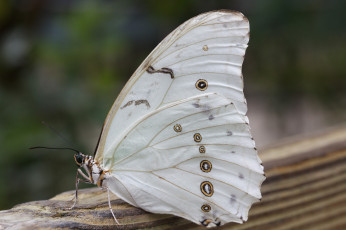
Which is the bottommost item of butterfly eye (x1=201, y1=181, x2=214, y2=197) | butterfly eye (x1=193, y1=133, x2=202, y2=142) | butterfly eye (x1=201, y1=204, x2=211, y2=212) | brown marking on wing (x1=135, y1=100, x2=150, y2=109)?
butterfly eye (x1=201, y1=204, x2=211, y2=212)

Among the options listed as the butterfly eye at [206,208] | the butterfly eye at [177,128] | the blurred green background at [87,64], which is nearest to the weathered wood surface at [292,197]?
the butterfly eye at [206,208]

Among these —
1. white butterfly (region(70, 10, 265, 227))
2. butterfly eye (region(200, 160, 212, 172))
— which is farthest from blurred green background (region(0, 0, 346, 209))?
butterfly eye (region(200, 160, 212, 172))

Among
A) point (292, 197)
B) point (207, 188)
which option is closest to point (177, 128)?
point (207, 188)

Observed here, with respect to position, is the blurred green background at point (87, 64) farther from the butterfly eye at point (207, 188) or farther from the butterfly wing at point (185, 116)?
the butterfly eye at point (207, 188)

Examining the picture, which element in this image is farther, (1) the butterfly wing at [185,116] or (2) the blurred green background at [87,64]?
(2) the blurred green background at [87,64]

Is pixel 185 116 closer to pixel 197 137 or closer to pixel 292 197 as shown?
pixel 197 137

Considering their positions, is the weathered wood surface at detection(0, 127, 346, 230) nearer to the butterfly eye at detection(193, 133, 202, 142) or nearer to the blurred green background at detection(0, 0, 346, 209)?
the butterfly eye at detection(193, 133, 202, 142)

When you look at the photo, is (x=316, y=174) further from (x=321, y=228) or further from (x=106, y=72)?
(x=106, y=72)

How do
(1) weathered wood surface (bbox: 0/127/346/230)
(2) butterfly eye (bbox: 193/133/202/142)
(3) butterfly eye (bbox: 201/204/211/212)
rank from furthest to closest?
1. (2) butterfly eye (bbox: 193/133/202/142)
2. (3) butterfly eye (bbox: 201/204/211/212)
3. (1) weathered wood surface (bbox: 0/127/346/230)
